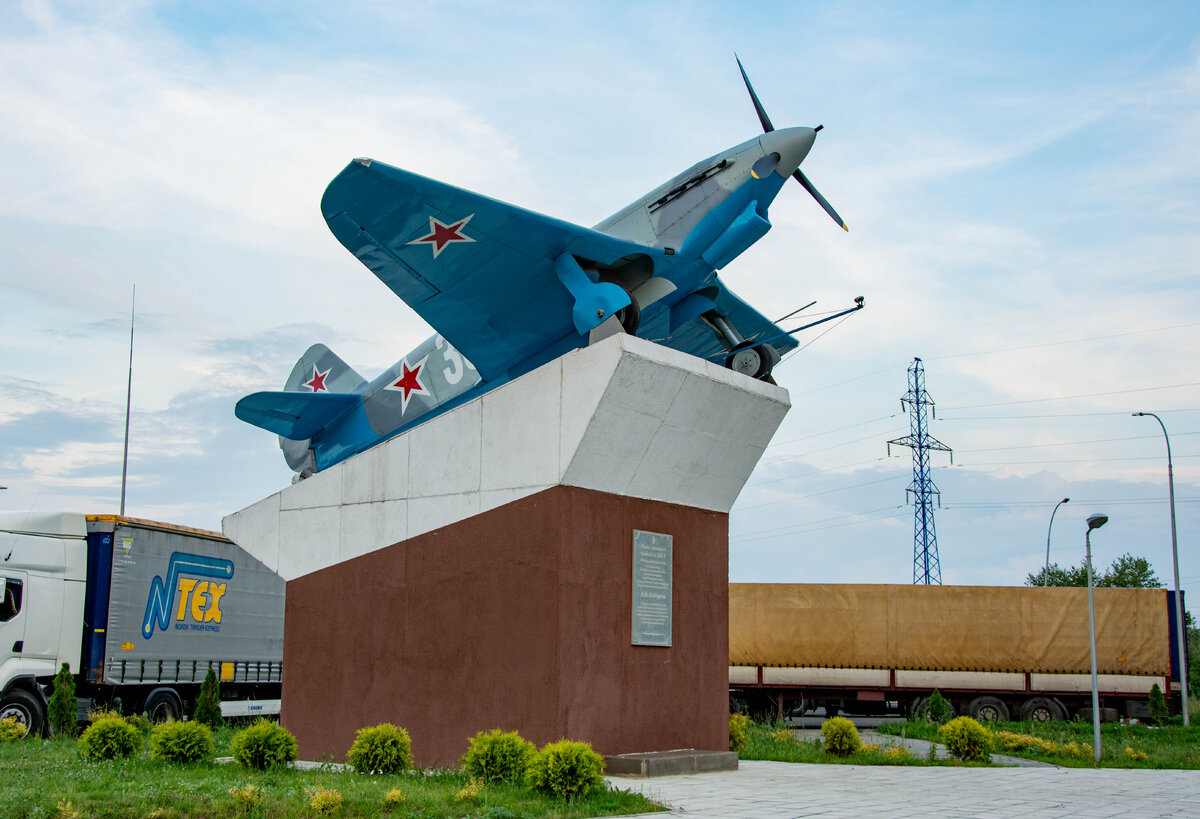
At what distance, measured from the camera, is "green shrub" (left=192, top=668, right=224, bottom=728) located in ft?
60.8

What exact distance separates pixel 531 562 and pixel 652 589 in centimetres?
167

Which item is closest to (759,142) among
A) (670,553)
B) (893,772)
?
(670,553)

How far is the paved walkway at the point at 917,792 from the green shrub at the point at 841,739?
0.96 metres

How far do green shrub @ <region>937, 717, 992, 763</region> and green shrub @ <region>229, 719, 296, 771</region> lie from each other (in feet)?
→ 28.6

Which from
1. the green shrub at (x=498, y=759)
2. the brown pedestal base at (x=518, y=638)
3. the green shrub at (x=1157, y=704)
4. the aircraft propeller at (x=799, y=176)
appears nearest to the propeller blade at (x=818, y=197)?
the aircraft propeller at (x=799, y=176)

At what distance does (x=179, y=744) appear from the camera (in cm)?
1141

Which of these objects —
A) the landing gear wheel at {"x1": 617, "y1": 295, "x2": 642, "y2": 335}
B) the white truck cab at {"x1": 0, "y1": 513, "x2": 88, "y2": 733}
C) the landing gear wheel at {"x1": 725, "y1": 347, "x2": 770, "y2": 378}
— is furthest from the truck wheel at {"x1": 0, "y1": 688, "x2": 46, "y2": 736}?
the landing gear wheel at {"x1": 725, "y1": 347, "x2": 770, "y2": 378}

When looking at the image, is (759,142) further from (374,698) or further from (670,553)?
(374,698)

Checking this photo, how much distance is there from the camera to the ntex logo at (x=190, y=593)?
1934 centimetres

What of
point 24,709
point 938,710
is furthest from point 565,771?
point 938,710

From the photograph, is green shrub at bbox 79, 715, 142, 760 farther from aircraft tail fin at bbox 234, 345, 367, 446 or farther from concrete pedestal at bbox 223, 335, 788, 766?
aircraft tail fin at bbox 234, 345, 367, 446

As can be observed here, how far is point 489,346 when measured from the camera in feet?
51.3

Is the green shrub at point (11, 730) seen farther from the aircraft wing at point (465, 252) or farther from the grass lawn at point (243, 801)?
the aircraft wing at point (465, 252)

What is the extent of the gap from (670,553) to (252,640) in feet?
Answer: 41.7
